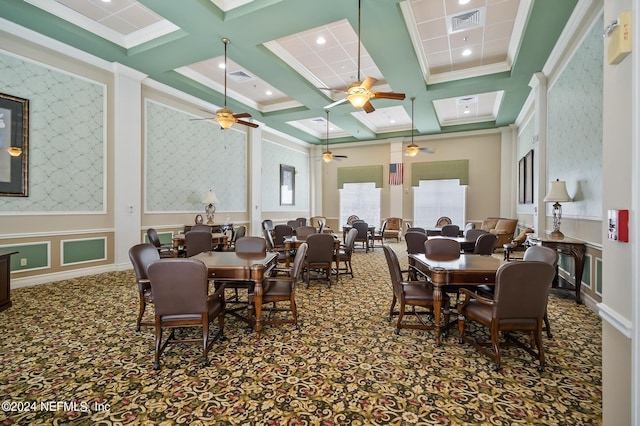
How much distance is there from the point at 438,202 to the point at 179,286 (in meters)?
10.9

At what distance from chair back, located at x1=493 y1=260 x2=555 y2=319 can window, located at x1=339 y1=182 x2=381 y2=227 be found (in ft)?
33.7

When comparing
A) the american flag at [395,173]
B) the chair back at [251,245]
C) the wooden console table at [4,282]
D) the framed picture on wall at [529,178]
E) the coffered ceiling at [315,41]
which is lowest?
the wooden console table at [4,282]

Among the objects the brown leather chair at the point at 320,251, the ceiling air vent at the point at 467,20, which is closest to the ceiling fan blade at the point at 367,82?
the ceiling air vent at the point at 467,20

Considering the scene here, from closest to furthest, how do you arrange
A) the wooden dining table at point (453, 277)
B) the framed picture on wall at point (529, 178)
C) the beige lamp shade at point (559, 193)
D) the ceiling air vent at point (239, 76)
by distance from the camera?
the wooden dining table at point (453, 277) → the beige lamp shade at point (559, 193) → the ceiling air vent at point (239, 76) → the framed picture on wall at point (529, 178)

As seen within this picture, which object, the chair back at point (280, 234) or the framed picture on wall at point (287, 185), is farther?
the framed picture on wall at point (287, 185)

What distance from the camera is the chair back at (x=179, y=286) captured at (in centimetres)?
251

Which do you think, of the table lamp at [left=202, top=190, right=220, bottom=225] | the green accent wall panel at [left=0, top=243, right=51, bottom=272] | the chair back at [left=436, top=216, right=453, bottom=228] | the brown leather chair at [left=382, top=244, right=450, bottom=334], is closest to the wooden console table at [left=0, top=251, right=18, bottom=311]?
the green accent wall panel at [left=0, top=243, right=51, bottom=272]

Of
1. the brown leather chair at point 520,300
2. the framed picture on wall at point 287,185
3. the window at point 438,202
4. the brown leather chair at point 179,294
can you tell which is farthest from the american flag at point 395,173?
the brown leather chair at point 179,294

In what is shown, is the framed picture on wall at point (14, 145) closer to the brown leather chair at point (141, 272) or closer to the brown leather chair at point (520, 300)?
the brown leather chair at point (141, 272)

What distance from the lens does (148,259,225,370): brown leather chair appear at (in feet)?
8.23

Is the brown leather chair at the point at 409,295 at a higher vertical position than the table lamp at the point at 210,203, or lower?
lower

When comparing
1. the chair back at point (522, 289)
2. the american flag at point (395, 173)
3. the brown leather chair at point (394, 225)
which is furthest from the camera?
the american flag at point (395, 173)

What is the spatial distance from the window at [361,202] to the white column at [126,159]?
845 cm

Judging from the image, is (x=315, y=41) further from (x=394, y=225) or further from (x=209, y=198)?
(x=394, y=225)
